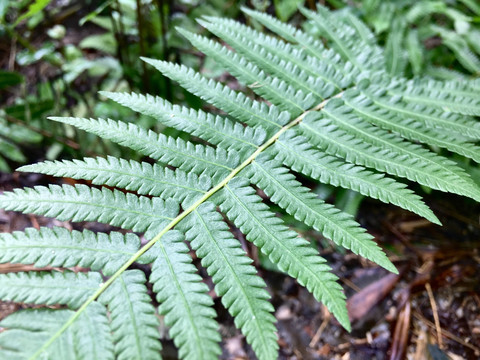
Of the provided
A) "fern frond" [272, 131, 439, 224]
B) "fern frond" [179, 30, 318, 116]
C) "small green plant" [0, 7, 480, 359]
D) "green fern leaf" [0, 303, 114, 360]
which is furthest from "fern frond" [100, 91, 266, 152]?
"green fern leaf" [0, 303, 114, 360]

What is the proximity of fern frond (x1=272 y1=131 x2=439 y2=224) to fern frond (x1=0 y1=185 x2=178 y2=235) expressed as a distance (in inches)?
19.5

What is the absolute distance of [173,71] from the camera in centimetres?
166

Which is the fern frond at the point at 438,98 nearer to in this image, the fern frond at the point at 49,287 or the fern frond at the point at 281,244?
the fern frond at the point at 281,244

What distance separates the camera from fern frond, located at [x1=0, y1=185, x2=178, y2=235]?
1217 millimetres

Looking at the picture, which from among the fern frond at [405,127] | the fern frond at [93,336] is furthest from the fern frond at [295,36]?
the fern frond at [93,336]

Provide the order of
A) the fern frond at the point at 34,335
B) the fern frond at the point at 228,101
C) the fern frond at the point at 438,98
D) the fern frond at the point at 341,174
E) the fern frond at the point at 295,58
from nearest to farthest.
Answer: the fern frond at the point at 34,335 < the fern frond at the point at 341,174 < the fern frond at the point at 228,101 < the fern frond at the point at 438,98 < the fern frond at the point at 295,58

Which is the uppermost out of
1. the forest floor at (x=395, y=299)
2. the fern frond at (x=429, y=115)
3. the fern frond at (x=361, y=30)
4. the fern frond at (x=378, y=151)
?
the fern frond at (x=361, y=30)

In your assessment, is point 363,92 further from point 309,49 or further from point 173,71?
point 173,71

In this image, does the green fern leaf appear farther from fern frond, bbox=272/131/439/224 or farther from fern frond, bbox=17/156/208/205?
fern frond, bbox=272/131/439/224

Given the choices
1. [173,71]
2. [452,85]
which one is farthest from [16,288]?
[452,85]

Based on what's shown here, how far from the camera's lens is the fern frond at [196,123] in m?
1.53

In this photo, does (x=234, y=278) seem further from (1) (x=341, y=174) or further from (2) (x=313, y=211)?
(1) (x=341, y=174)

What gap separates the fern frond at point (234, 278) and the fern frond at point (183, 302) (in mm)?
54

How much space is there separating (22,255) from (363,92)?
1552mm
